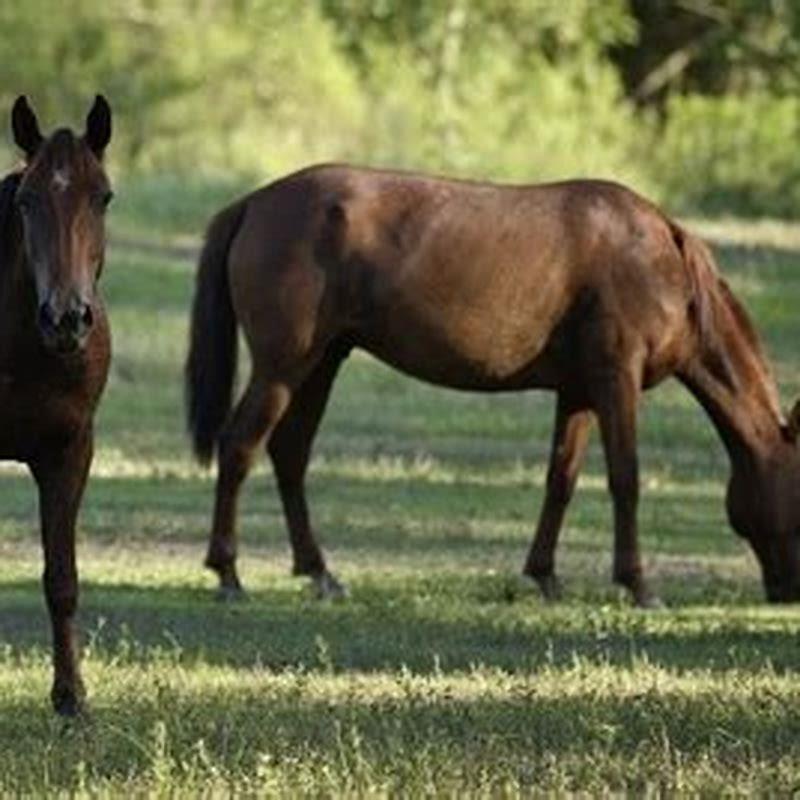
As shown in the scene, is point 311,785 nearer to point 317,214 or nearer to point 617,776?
point 617,776

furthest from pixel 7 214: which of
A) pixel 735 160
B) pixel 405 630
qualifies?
pixel 735 160

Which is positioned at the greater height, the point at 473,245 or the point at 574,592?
the point at 473,245

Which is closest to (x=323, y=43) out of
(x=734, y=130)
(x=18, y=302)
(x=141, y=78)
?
(x=141, y=78)

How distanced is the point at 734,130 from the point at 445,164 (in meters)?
5.88

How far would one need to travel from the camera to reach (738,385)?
18984 millimetres

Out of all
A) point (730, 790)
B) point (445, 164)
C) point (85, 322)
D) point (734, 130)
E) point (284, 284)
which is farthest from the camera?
point (734, 130)

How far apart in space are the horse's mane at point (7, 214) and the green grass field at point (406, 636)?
1.70 metres

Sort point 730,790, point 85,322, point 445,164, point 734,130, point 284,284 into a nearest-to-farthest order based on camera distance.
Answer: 1. point 730,790
2. point 85,322
3. point 284,284
4. point 445,164
5. point 734,130

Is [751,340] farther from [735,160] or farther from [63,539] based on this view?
[735,160]

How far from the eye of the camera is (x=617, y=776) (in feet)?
37.6

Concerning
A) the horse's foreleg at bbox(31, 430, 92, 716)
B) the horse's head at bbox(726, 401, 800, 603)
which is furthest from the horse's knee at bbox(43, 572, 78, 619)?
the horse's head at bbox(726, 401, 800, 603)

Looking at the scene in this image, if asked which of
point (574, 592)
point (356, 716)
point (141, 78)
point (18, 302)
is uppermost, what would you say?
point (18, 302)

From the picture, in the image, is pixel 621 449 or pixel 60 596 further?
pixel 621 449

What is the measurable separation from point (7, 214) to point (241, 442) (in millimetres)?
4930
